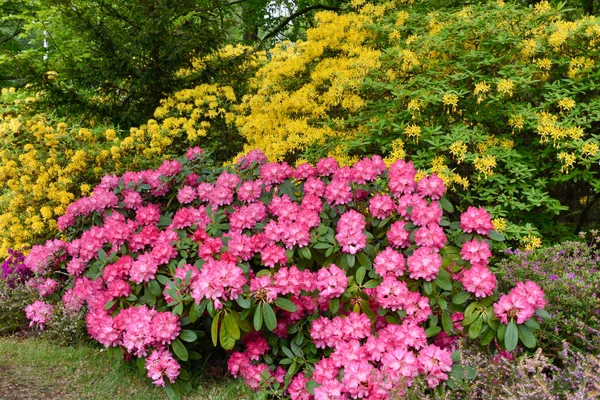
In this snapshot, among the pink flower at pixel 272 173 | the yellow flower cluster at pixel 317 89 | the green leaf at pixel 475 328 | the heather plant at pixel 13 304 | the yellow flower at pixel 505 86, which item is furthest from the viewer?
the yellow flower cluster at pixel 317 89

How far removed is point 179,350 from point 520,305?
1609mm

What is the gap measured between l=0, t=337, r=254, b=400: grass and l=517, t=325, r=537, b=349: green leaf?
1.38 m

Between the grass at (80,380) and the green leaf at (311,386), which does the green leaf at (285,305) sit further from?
the grass at (80,380)

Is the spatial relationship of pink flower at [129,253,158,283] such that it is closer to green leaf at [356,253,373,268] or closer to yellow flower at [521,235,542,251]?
green leaf at [356,253,373,268]

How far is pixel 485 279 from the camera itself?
2330mm

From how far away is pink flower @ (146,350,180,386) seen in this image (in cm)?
248

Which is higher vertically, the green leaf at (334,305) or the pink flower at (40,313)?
the green leaf at (334,305)

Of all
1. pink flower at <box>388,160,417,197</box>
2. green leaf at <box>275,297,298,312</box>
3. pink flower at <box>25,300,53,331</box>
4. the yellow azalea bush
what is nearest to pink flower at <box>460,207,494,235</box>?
pink flower at <box>388,160,417,197</box>

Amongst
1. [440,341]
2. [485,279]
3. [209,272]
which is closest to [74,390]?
[209,272]

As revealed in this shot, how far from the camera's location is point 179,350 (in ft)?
8.13

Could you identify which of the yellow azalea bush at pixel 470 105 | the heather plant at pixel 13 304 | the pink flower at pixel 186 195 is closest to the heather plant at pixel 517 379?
the yellow azalea bush at pixel 470 105

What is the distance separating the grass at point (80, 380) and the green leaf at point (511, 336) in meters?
1.31

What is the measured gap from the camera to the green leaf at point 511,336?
2123 mm

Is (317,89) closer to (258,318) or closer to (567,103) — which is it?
(567,103)
